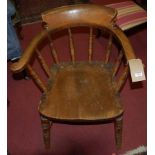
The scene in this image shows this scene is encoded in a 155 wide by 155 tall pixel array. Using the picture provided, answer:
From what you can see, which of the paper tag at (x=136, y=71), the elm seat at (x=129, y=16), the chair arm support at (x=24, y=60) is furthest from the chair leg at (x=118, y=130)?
the elm seat at (x=129, y=16)

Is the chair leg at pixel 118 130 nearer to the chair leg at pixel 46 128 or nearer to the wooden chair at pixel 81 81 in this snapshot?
the wooden chair at pixel 81 81

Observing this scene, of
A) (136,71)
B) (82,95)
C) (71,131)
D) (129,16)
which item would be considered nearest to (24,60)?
(82,95)

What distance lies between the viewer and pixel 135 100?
7.24ft

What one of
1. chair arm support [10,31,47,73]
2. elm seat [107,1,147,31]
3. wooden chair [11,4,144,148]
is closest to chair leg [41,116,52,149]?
wooden chair [11,4,144,148]

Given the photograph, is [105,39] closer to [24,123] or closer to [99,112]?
[24,123]

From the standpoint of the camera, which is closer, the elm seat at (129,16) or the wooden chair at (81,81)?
the wooden chair at (81,81)

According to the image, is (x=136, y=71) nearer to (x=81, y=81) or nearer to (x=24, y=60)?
(x=81, y=81)

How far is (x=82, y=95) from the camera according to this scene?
5.48 feet

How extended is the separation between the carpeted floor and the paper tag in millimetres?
692

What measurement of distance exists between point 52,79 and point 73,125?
0.46m

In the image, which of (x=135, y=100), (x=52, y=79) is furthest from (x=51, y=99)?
(x=135, y=100)

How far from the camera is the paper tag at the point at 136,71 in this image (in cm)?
140

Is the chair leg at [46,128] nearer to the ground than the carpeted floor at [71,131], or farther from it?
farther from it

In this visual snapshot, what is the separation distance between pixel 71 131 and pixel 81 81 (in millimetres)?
460
